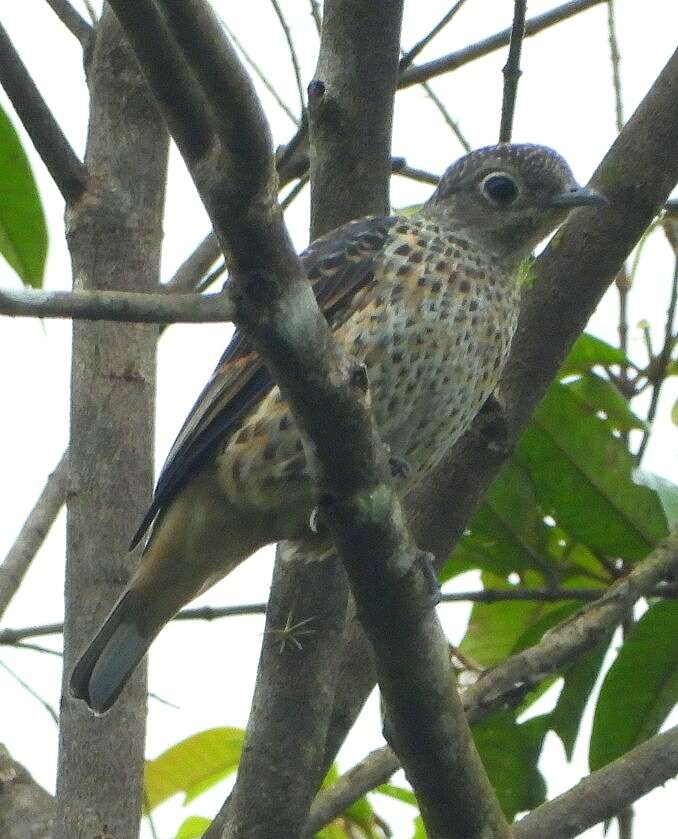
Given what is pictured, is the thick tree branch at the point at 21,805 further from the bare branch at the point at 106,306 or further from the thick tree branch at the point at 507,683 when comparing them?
the bare branch at the point at 106,306

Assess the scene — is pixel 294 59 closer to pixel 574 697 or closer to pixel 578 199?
pixel 578 199

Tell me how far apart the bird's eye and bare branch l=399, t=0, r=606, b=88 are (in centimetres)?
46

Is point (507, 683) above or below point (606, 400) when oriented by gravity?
below

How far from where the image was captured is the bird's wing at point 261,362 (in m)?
4.01

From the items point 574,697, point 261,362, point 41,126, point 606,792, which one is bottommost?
point 606,792

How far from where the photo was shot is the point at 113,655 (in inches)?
151

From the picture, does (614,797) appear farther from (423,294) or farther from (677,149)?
(677,149)

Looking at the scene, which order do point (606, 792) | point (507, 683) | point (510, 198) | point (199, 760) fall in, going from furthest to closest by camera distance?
point (510, 198) < point (199, 760) < point (507, 683) < point (606, 792)

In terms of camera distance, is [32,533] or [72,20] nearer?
[32,533]

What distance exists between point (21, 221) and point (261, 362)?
930mm

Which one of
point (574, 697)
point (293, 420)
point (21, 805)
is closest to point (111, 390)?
point (293, 420)

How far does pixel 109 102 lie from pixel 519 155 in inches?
52.2

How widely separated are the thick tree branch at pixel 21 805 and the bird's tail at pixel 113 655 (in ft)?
1.22

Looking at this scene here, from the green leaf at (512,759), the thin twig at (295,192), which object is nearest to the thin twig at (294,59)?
the thin twig at (295,192)
